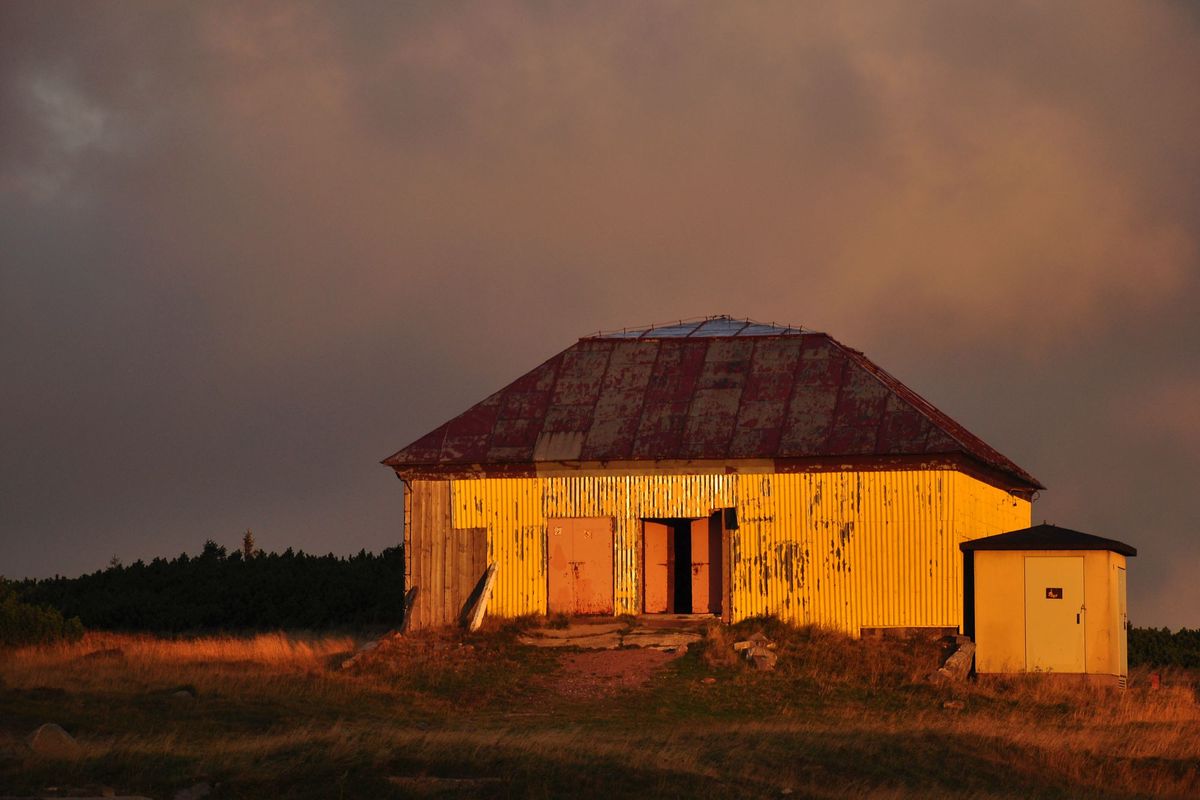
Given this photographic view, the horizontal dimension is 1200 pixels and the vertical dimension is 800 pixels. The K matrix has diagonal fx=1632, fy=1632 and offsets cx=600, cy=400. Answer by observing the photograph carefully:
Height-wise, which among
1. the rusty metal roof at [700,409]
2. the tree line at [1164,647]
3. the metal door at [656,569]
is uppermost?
the rusty metal roof at [700,409]

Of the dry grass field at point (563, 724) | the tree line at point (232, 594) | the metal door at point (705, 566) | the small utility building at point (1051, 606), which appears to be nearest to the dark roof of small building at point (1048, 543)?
the small utility building at point (1051, 606)

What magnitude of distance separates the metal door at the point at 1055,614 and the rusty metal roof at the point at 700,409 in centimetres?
296

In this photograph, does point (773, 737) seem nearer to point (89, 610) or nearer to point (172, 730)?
point (172, 730)

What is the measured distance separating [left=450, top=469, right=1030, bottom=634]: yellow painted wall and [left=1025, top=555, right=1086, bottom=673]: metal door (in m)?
1.52

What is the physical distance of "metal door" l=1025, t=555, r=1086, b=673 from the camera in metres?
32.0

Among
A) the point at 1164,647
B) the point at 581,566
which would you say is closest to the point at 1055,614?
the point at 581,566

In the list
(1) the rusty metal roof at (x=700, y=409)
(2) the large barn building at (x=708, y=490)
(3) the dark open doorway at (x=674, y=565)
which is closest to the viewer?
(2) the large barn building at (x=708, y=490)

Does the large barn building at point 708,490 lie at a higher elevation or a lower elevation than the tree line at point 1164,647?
higher

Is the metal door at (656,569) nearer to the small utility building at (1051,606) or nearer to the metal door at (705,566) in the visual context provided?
the metal door at (705,566)

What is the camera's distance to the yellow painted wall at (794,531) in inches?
1318

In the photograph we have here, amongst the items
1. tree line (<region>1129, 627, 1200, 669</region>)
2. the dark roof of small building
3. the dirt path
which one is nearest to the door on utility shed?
→ the dirt path

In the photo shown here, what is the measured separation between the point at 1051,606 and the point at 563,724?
449 inches

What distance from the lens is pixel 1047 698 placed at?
3042 cm

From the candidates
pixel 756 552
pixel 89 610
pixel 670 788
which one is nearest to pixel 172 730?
pixel 670 788
